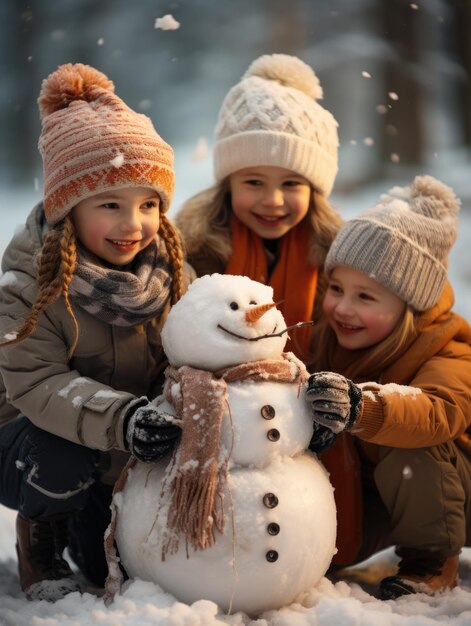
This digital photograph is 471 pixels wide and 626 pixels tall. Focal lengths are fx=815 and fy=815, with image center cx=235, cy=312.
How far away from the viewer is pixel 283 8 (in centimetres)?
203

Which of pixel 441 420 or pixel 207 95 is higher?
pixel 207 95

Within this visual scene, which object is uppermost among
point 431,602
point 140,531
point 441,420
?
point 441,420

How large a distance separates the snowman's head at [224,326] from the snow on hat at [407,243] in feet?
1.08

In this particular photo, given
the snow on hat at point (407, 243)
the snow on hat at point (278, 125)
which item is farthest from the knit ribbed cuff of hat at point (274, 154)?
the snow on hat at point (407, 243)

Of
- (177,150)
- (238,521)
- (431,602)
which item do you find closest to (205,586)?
(238,521)

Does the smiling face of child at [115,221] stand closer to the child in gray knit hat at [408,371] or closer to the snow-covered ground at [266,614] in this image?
the child in gray knit hat at [408,371]

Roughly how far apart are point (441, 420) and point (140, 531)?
22.0 inches

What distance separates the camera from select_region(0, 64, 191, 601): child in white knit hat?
1.34 meters

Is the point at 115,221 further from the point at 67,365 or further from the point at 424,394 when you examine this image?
the point at 424,394

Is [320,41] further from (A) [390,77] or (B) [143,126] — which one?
(B) [143,126]

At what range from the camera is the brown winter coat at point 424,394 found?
4.48 ft

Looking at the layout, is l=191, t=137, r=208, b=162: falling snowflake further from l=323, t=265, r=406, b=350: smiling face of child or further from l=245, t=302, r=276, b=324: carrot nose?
l=245, t=302, r=276, b=324: carrot nose

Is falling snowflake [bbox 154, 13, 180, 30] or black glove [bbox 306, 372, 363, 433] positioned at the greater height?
falling snowflake [bbox 154, 13, 180, 30]

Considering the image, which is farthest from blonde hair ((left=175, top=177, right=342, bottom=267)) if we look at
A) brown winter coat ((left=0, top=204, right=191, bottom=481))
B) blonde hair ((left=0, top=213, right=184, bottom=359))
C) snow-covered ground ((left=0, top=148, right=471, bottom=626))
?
snow-covered ground ((left=0, top=148, right=471, bottom=626))
